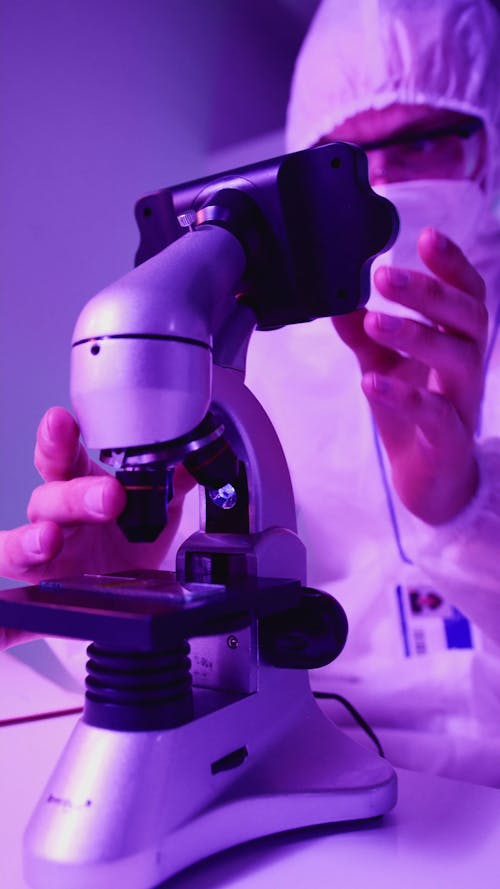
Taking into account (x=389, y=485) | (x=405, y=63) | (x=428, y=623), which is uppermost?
(x=405, y=63)

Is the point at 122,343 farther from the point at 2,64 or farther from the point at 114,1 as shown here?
the point at 114,1

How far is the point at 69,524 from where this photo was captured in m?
0.62

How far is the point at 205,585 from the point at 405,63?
1.03 metres

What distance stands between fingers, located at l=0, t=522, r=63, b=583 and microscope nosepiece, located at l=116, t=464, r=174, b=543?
111 millimetres

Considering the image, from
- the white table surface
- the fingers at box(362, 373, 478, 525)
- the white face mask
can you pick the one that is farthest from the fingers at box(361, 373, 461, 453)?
the white face mask

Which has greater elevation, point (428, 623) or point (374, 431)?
point (374, 431)

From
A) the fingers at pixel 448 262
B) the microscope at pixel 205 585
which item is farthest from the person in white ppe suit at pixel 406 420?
the microscope at pixel 205 585

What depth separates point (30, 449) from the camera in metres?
1.42

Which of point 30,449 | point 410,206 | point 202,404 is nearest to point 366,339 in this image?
point 202,404

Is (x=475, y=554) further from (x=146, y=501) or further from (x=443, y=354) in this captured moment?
(x=146, y=501)

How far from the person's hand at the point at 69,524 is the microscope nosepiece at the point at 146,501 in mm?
21

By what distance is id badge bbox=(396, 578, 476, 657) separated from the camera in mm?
1042

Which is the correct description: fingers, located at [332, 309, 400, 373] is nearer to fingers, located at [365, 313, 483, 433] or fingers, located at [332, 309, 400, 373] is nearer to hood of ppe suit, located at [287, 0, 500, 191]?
fingers, located at [365, 313, 483, 433]

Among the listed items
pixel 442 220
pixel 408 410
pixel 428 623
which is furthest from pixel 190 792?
pixel 442 220
